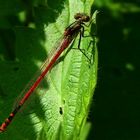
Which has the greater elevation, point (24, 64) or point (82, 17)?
point (82, 17)

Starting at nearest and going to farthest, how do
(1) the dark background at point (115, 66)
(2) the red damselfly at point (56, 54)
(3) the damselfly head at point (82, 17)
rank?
(3) the damselfly head at point (82, 17)
(2) the red damselfly at point (56, 54)
(1) the dark background at point (115, 66)

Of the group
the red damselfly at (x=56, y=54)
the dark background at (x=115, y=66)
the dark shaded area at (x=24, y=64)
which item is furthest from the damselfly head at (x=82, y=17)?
the dark background at (x=115, y=66)

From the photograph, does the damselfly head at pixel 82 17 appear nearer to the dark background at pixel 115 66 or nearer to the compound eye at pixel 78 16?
the compound eye at pixel 78 16

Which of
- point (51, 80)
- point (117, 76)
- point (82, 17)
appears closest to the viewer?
point (82, 17)

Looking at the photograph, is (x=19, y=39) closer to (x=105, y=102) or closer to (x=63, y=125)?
(x=63, y=125)

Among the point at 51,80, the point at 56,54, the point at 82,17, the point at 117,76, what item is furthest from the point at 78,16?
the point at 117,76

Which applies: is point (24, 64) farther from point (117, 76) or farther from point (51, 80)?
point (117, 76)

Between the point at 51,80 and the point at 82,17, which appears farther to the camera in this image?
the point at 51,80
